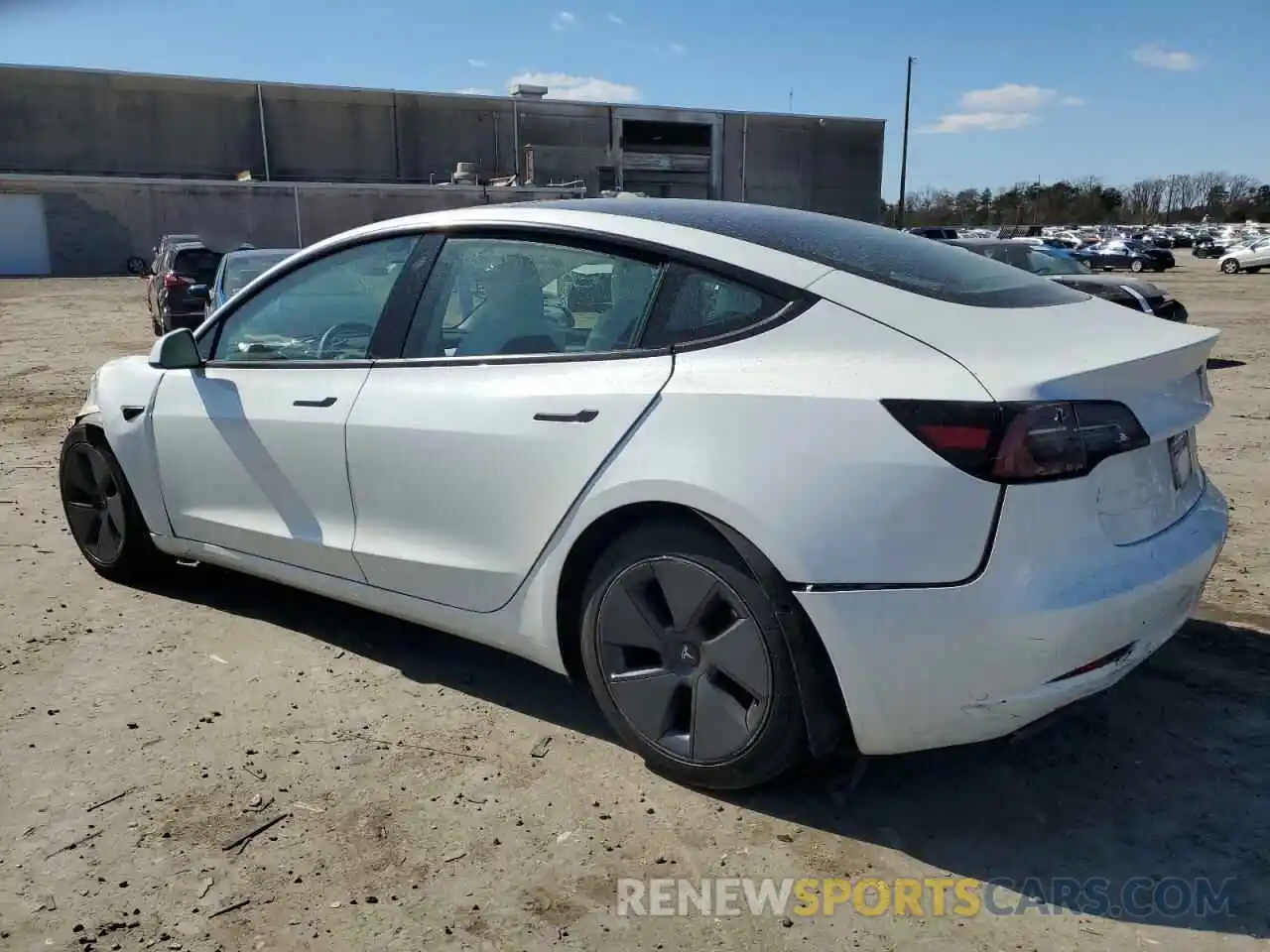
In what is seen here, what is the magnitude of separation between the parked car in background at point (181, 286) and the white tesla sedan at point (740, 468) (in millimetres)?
11316

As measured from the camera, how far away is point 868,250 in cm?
315

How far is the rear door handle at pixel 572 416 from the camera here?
287cm

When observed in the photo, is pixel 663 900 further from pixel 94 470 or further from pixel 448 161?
pixel 448 161

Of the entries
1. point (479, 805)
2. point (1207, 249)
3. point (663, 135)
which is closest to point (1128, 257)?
point (1207, 249)

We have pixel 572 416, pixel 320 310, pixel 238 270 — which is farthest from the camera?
pixel 238 270

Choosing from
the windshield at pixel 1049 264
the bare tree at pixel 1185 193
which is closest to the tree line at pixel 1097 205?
the bare tree at pixel 1185 193

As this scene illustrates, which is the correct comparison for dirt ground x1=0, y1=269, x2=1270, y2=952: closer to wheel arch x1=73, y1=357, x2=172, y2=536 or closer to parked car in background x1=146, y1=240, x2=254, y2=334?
wheel arch x1=73, y1=357, x2=172, y2=536

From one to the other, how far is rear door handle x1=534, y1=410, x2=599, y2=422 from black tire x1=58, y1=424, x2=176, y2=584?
2.45m

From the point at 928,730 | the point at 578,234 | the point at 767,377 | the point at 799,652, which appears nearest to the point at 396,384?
the point at 578,234

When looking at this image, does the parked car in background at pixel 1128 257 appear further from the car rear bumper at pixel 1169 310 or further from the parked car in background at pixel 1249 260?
the car rear bumper at pixel 1169 310

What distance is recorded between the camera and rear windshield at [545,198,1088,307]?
290 cm

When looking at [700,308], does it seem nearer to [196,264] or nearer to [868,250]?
[868,250]

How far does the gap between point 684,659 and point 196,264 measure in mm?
17232

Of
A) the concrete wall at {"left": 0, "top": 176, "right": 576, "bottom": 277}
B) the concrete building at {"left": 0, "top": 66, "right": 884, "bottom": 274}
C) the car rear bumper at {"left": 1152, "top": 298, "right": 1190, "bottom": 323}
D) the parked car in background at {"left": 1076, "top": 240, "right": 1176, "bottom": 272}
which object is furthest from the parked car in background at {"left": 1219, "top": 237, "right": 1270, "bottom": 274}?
the car rear bumper at {"left": 1152, "top": 298, "right": 1190, "bottom": 323}
